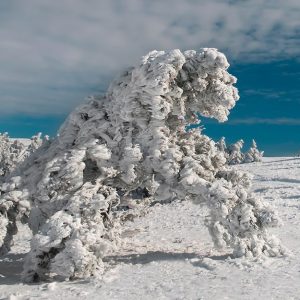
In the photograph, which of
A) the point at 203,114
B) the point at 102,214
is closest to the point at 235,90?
the point at 203,114

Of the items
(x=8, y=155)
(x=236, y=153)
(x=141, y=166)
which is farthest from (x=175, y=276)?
(x=236, y=153)

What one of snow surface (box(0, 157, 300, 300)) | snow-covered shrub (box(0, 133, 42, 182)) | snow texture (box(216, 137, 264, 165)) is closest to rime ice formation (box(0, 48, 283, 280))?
snow surface (box(0, 157, 300, 300))

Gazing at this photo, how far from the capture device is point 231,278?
10617 millimetres

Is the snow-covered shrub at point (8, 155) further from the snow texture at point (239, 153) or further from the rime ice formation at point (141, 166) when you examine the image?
the snow texture at point (239, 153)

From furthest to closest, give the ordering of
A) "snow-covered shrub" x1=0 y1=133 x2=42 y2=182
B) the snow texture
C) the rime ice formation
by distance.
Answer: the snow texture → "snow-covered shrub" x1=0 y1=133 x2=42 y2=182 → the rime ice formation

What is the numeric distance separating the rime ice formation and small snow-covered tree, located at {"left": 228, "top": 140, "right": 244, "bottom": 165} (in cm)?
7042

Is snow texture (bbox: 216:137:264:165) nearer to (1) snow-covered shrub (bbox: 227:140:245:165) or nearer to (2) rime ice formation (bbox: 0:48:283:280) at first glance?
(1) snow-covered shrub (bbox: 227:140:245:165)

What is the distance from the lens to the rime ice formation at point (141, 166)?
11906mm

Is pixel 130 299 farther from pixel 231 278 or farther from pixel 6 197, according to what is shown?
pixel 6 197

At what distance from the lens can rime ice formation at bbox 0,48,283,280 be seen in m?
11.9

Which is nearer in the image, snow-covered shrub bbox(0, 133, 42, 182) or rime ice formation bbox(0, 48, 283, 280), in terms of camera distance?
rime ice formation bbox(0, 48, 283, 280)

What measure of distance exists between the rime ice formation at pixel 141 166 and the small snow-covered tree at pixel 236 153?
70.4m

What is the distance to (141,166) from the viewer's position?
13164mm

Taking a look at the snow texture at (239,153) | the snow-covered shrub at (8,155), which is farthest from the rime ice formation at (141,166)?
the snow texture at (239,153)
